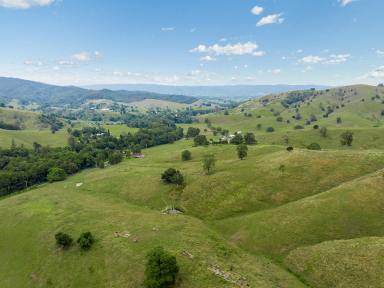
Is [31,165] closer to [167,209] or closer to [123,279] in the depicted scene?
[167,209]

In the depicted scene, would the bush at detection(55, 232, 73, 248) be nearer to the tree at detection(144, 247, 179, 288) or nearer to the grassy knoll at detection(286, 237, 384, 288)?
the tree at detection(144, 247, 179, 288)

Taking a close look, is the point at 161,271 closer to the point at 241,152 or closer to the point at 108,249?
the point at 108,249

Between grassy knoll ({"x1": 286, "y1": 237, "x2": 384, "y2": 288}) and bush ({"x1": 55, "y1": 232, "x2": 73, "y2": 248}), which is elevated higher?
grassy knoll ({"x1": 286, "y1": 237, "x2": 384, "y2": 288})

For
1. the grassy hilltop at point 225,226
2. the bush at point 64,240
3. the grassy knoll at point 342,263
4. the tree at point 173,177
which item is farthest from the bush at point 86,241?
the grassy knoll at point 342,263

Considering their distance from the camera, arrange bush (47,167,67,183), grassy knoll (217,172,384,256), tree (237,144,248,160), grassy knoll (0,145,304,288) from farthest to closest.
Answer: bush (47,167,67,183), tree (237,144,248,160), grassy knoll (217,172,384,256), grassy knoll (0,145,304,288)

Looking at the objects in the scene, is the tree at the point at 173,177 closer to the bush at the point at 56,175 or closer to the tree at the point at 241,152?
the tree at the point at 241,152

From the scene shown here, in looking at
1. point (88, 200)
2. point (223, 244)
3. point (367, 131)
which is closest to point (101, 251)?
point (223, 244)

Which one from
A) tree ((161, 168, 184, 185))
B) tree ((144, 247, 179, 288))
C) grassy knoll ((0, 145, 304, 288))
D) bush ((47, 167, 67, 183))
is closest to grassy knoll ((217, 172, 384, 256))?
grassy knoll ((0, 145, 304, 288))
